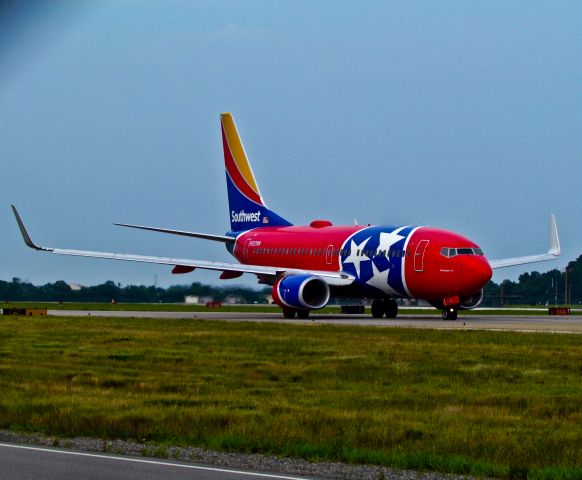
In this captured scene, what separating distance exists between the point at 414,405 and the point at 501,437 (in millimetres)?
4097

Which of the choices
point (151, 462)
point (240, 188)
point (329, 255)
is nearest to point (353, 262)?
point (329, 255)

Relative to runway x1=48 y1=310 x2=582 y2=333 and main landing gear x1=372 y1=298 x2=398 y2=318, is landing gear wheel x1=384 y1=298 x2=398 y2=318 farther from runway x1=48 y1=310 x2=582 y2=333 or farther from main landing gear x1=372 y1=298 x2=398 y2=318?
runway x1=48 y1=310 x2=582 y2=333

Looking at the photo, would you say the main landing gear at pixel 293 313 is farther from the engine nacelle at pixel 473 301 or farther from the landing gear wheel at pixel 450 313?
the engine nacelle at pixel 473 301

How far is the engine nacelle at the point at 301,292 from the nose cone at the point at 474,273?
7.27m

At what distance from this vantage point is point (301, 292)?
55719 millimetres

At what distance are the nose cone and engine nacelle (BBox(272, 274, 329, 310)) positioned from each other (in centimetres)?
727

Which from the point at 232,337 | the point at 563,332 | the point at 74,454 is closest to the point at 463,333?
the point at 563,332

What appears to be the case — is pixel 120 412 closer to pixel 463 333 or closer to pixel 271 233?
pixel 463 333

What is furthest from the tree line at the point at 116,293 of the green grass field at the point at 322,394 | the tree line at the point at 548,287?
the tree line at the point at 548,287

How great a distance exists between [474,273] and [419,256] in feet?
9.37

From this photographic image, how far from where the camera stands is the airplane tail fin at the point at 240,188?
70625 millimetres

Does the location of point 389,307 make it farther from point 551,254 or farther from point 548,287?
point 548,287

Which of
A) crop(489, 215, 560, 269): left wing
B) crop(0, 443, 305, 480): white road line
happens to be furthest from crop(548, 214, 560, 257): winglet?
crop(0, 443, 305, 480): white road line

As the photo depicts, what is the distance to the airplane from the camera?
54031 millimetres
